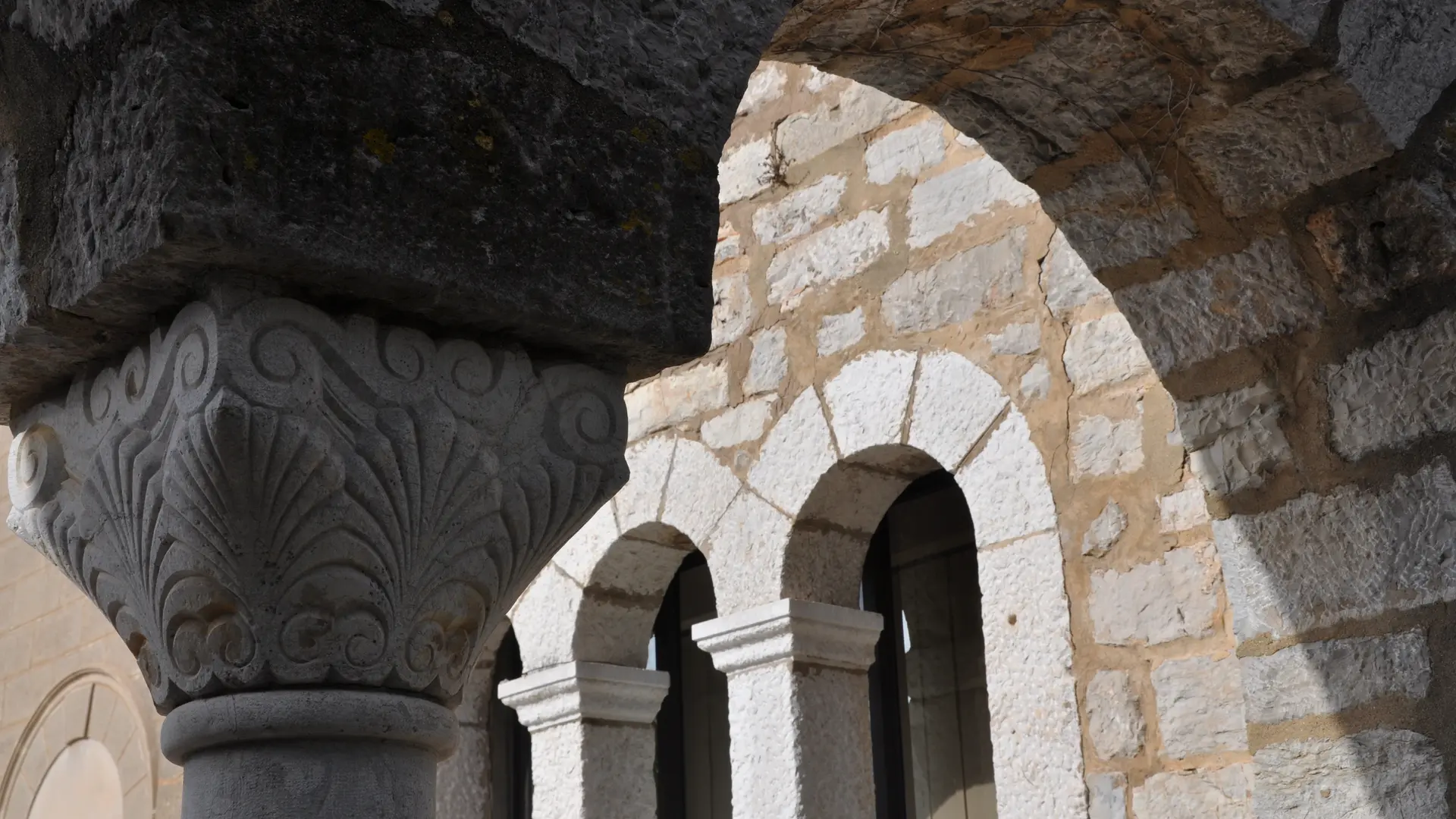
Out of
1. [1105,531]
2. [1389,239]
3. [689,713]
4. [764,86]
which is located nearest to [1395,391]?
[1389,239]

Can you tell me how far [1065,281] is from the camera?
383 cm

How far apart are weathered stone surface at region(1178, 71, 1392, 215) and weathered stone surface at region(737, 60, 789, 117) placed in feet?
7.44

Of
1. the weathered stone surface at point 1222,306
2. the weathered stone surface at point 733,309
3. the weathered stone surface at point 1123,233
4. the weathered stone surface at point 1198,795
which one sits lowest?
the weathered stone surface at point 1198,795

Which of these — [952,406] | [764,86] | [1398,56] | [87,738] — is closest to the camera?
[1398,56]

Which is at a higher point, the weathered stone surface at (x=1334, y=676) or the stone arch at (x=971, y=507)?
the stone arch at (x=971, y=507)

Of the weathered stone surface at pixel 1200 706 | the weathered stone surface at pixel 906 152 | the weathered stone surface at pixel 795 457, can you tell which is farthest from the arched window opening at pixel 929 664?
the weathered stone surface at pixel 1200 706

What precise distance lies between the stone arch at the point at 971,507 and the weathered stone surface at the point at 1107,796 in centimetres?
2

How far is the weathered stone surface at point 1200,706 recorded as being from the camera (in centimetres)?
330

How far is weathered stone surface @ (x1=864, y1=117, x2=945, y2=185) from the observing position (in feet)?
13.8

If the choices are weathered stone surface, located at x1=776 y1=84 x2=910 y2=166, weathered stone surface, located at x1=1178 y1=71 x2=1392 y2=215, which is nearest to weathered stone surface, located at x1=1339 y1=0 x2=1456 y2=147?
weathered stone surface, located at x1=1178 y1=71 x2=1392 y2=215

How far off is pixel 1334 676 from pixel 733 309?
242cm

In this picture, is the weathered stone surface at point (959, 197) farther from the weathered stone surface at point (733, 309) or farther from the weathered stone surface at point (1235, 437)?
the weathered stone surface at point (1235, 437)

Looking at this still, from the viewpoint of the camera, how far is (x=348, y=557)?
151cm

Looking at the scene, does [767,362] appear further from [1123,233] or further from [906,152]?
[1123,233]
